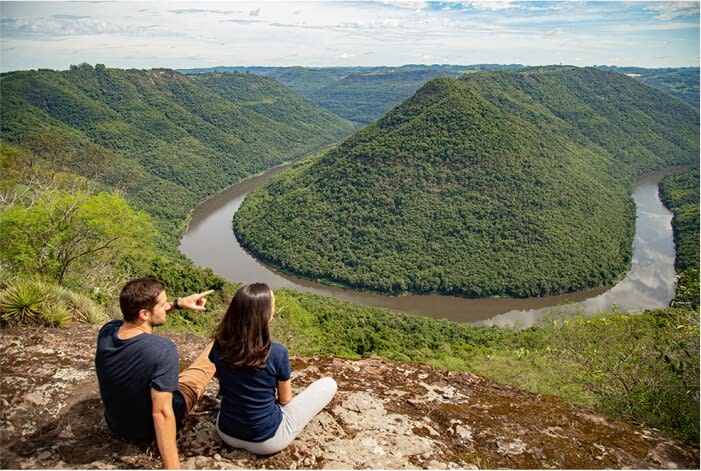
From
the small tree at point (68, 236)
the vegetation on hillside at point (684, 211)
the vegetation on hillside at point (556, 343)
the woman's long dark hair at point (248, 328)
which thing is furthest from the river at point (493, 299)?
the woman's long dark hair at point (248, 328)

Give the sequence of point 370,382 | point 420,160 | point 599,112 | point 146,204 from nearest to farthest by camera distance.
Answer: point 370,382, point 420,160, point 146,204, point 599,112

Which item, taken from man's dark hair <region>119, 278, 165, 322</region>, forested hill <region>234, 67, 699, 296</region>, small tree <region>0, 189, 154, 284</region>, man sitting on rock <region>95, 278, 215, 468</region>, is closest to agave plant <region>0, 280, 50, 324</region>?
man sitting on rock <region>95, 278, 215, 468</region>

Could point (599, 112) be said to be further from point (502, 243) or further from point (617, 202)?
point (502, 243)

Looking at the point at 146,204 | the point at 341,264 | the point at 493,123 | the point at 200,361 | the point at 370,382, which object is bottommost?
the point at 341,264

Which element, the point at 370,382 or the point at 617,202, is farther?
the point at 617,202

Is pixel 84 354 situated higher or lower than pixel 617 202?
higher

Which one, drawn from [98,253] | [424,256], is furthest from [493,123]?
[98,253]

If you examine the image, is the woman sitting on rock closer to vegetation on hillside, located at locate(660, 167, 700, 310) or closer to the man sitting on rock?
the man sitting on rock
